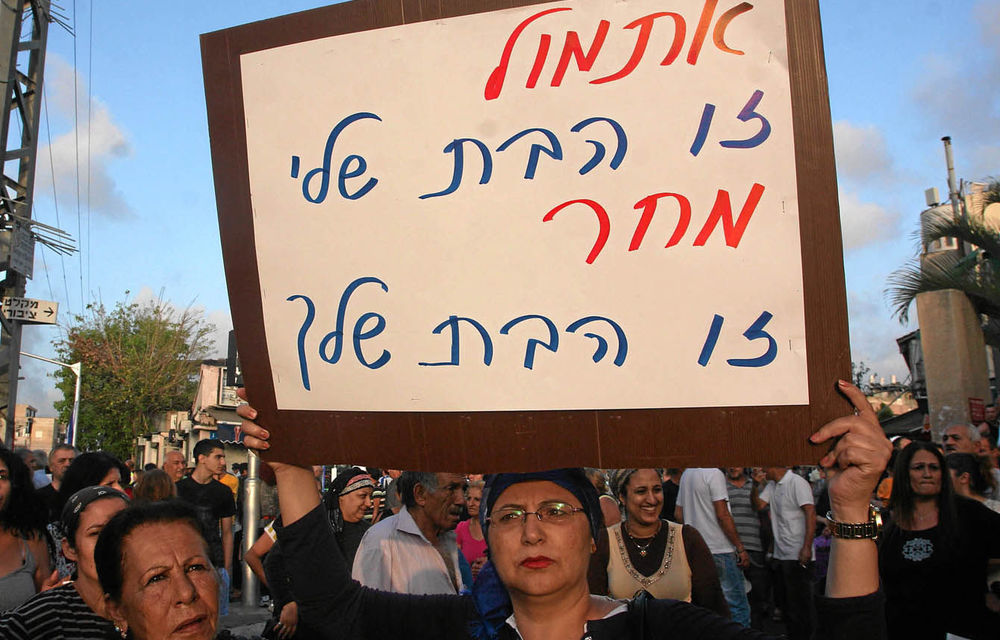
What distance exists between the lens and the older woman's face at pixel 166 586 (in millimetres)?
2168

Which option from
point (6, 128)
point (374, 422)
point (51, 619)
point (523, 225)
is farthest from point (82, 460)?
point (6, 128)

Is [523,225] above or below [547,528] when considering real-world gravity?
above

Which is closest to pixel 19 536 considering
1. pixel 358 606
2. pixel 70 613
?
pixel 70 613

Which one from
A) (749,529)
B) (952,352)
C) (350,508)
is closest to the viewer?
(350,508)

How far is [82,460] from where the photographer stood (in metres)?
5.20

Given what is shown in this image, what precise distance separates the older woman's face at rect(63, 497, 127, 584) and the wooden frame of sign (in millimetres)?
1733

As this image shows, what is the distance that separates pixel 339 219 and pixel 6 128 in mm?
12475

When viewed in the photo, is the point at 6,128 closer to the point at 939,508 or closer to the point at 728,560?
the point at 728,560

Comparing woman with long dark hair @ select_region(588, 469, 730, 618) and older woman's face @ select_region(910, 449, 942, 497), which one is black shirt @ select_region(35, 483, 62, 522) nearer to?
woman with long dark hair @ select_region(588, 469, 730, 618)

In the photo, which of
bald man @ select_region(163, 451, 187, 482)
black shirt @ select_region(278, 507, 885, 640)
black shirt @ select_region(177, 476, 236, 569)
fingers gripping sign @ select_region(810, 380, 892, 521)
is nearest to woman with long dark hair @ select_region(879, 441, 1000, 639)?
black shirt @ select_region(278, 507, 885, 640)

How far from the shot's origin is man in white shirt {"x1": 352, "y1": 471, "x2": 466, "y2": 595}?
3.98m

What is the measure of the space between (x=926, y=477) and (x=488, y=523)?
335 centimetres

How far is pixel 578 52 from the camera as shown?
1.83 meters

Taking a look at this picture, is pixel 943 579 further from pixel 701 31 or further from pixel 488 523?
pixel 701 31
